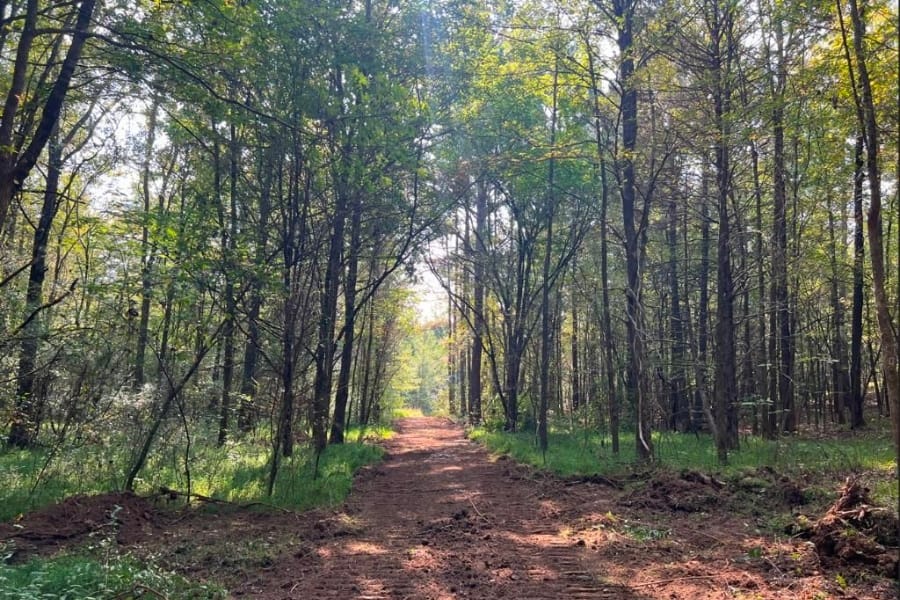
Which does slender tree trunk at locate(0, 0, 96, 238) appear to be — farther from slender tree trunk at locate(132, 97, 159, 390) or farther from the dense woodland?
slender tree trunk at locate(132, 97, 159, 390)

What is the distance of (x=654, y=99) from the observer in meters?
10.9

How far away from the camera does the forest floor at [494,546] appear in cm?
446

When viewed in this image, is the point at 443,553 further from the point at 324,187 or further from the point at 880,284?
the point at 324,187

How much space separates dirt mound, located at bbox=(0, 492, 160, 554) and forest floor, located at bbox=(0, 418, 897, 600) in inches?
0.8

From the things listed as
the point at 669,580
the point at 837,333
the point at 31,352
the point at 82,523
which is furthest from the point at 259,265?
the point at 837,333

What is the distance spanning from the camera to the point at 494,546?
593 cm

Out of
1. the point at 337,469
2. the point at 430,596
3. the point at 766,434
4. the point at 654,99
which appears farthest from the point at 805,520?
the point at 766,434

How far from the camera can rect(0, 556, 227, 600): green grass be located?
3.86 meters

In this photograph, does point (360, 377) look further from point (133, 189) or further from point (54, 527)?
point (54, 527)

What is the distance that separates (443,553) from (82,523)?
13.4 feet

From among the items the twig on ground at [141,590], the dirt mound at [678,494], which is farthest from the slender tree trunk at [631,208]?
the twig on ground at [141,590]

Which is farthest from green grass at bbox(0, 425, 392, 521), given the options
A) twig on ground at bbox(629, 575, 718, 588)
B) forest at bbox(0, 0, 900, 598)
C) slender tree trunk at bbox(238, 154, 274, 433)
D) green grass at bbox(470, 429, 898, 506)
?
twig on ground at bbox(629, 575, 718, 588)

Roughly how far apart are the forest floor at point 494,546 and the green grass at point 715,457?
4.21ft

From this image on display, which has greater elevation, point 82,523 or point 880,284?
point 880,284
